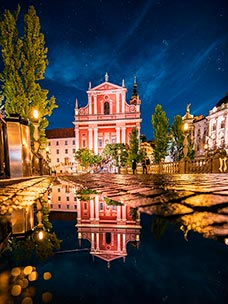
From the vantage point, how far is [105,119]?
3988cm

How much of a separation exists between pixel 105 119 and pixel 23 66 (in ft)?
88.5

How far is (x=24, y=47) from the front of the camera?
13422 millimetres

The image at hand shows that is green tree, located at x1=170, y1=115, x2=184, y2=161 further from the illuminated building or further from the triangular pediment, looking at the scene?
the triangular pediment

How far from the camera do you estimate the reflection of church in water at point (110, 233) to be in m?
0.80

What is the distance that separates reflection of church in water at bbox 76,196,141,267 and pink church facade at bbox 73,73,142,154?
124ft

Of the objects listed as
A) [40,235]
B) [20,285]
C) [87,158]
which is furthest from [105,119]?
[20,285]

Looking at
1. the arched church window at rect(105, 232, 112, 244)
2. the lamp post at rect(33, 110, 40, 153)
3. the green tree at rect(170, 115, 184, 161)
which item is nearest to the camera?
the arched church window at rect(105, 232, 112, 244)

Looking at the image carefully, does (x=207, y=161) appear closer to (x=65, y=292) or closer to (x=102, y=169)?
(x=65, y=292)

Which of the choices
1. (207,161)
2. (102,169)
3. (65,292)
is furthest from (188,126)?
(102,169)

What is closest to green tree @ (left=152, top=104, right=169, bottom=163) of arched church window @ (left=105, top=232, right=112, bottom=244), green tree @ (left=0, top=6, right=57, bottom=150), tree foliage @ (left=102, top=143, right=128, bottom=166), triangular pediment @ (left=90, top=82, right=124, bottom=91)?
tree foliage @ (left=102, top=143, right=128, bottom=166)

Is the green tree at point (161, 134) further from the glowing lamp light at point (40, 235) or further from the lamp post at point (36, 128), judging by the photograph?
the glowing lamp light at point (40, 235)

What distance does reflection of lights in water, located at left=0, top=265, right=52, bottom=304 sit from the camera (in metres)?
0.47

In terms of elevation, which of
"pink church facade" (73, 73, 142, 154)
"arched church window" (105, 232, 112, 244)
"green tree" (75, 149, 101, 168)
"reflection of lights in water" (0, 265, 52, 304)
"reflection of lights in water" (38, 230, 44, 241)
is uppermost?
"pink church facade" (73, 73, 142, 154)

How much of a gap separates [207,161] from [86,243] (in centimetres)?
1324
